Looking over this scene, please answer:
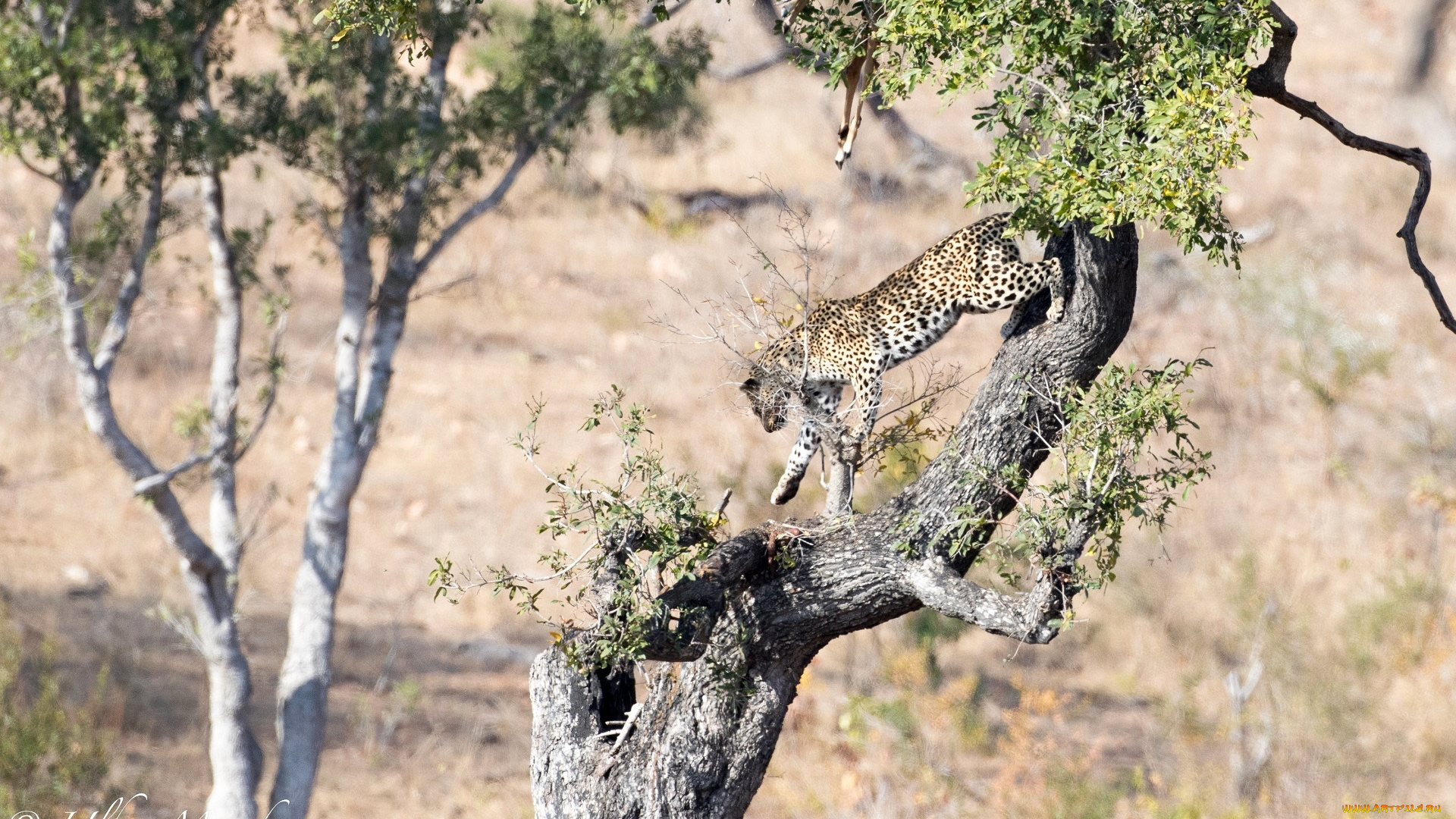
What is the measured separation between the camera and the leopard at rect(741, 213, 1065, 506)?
6258 mm

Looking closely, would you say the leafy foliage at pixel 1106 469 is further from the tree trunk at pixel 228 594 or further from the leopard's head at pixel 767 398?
the tree trunk at pixel 228 594

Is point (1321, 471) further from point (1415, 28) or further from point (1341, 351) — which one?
point (1415, 28)

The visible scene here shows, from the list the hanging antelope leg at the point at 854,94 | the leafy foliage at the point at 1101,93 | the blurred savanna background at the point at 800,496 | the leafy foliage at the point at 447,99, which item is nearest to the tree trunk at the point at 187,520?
the blurred savanna background at the point at 800,496

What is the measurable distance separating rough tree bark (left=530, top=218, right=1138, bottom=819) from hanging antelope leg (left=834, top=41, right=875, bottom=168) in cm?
115

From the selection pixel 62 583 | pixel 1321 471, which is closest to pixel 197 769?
pixel 62 583

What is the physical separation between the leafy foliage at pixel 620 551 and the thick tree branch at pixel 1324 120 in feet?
9.20

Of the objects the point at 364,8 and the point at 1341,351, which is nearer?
the point at 364,8

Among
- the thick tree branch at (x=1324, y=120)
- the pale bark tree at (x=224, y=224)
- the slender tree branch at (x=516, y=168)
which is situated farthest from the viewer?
the slender tree branch at (x=516, y=168)

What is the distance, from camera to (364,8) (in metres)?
5.25

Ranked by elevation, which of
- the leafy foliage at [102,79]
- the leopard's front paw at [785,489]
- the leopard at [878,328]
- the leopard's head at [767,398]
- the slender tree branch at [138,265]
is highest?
the leafy foliage at [102,79]

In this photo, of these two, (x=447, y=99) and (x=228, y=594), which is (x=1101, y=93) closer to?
(x=447, y=99)

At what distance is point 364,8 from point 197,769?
10.4 m

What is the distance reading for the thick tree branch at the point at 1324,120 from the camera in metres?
5.34

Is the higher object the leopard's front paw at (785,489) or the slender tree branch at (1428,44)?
the slender tree branch at (1428,44)
